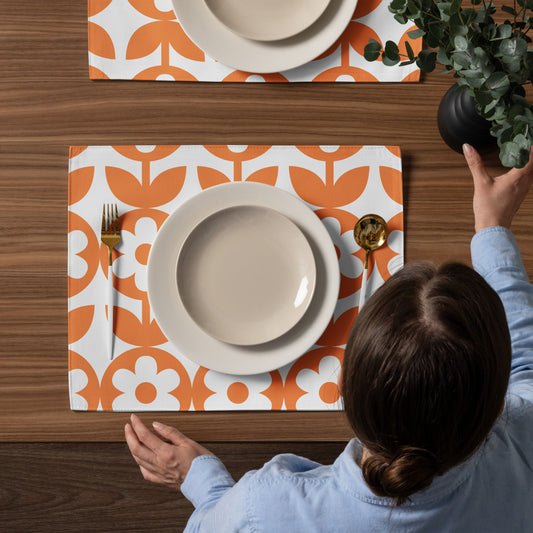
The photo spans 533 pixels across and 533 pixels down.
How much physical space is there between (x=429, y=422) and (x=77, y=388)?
53 cm

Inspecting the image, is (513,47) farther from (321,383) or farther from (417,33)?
(321,383)

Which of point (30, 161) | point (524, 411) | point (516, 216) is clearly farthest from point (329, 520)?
point (30, 161)

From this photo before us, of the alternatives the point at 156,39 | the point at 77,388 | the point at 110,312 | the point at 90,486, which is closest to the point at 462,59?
the point at 156,39

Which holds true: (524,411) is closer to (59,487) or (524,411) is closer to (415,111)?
(415,111)

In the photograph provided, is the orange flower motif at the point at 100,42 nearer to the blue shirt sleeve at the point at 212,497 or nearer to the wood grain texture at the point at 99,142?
the wood grain texture at the point at 99,142

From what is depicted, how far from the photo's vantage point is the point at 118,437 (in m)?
0.78

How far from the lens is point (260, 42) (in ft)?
2.57

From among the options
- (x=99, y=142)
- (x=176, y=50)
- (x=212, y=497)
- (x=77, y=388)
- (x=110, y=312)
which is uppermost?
(x=176, y=50)

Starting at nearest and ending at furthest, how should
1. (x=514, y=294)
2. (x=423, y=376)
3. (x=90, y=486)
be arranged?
(x=423, y=376)
(x=514, y=294)
(x=90, y=486)

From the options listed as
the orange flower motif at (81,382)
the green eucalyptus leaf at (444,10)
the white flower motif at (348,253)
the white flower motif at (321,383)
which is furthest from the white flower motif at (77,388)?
the green eucalyptus leaf at (444,10)

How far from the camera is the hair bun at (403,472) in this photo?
0.46m

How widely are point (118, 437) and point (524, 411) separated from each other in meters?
0.57

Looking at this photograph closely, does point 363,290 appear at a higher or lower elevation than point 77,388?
higher

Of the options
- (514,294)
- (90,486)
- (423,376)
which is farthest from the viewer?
(90,486)
